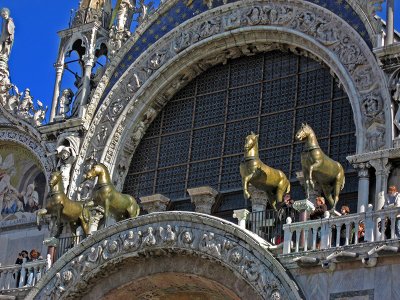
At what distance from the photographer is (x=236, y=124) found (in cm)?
2852

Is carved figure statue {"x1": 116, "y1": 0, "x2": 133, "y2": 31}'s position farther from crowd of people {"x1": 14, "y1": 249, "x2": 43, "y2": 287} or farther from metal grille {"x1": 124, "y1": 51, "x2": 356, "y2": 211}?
crowd of people {"x1": 14, "y1": 249, "x2": 43, "y2": 287}

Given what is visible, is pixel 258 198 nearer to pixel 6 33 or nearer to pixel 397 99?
pixel 397 99

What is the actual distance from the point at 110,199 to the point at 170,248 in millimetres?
2945

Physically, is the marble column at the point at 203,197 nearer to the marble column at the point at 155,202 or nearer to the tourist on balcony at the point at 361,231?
the marble column at the point at 155,202

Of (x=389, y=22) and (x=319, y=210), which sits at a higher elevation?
(x=389, y=22)

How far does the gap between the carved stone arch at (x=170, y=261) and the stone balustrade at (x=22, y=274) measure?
0.58m

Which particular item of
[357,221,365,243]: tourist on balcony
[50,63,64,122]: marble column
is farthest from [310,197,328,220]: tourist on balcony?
[50,63,64,122]: marble column

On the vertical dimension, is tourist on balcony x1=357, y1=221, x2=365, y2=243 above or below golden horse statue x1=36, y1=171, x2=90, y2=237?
below

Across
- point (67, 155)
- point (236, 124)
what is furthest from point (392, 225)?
point (67, 155)

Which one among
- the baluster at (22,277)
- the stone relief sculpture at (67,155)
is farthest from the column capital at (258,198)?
the stone relief sculpture at (67,155)

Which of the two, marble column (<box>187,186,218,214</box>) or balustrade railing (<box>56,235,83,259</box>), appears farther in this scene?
marble column (<box>187,186,218,214</box>)

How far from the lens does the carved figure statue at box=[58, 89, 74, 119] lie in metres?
30.8

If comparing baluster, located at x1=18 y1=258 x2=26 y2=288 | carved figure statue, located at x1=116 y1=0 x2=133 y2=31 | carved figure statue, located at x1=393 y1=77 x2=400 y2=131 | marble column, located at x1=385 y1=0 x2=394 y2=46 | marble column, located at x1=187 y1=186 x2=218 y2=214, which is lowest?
baluster, located at x1=18 y1=258 x2=26 y2=288

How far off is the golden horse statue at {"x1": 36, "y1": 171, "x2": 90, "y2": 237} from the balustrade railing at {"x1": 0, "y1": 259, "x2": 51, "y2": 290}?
124 centimetres
